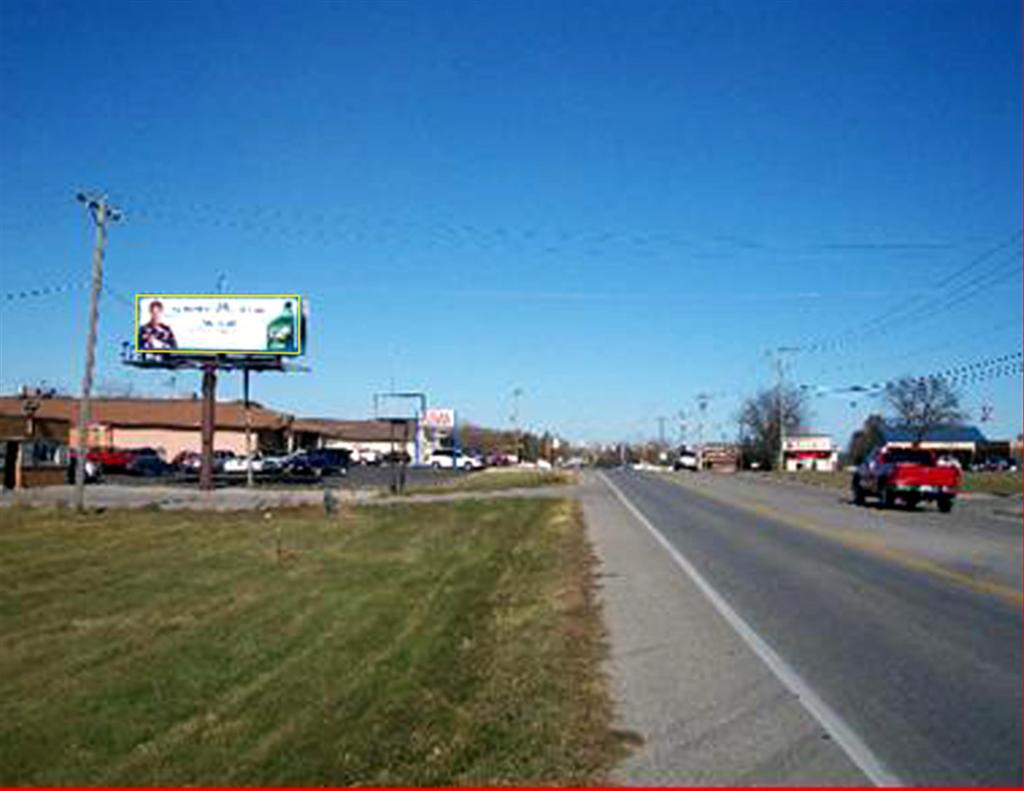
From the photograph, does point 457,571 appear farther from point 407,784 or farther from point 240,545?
point 407,784

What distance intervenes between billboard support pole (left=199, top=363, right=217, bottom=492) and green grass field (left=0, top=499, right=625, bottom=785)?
3089cm

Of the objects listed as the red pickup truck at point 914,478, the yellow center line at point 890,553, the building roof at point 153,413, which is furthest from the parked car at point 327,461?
the yellow center line at point 890,553

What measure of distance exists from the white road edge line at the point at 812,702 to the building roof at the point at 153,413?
290 feet

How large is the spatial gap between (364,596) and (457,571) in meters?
3.14

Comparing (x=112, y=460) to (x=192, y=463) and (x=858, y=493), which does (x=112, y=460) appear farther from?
(x=858, y=493)

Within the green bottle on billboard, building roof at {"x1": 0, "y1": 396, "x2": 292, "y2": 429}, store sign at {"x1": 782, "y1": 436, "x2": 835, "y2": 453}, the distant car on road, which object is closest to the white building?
store sign at {"x1": 782, "y1": 436, "x2": 835, "y2": 453}

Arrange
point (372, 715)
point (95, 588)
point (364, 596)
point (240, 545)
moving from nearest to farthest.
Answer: point (372, 715), point (364, 596), point (95, 588), point (240, 545)

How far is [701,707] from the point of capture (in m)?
9.12

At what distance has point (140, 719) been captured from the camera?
33.3 feet

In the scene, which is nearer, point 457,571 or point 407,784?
point 407,784

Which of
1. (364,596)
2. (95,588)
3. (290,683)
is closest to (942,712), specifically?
(290,683)

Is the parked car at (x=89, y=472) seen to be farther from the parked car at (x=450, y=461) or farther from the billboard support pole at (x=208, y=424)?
the parked car at (x=450, y=461)

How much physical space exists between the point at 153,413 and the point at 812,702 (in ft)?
328

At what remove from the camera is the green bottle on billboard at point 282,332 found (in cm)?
6194
